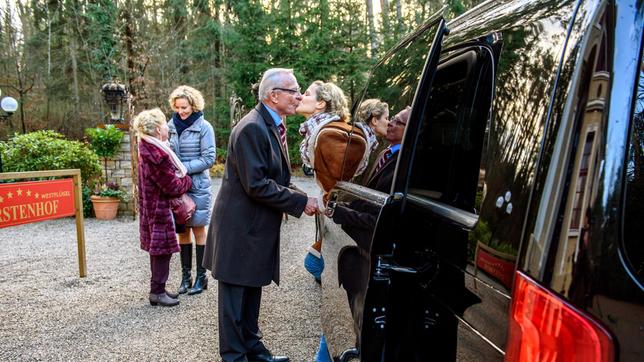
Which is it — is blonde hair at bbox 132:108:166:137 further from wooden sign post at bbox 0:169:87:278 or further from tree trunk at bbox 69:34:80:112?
tree trunk at bbox 69:34:80:112

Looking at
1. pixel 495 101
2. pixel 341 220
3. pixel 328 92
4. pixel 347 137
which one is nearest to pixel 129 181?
pixel 328 92

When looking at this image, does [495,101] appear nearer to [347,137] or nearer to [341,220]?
[341,220]

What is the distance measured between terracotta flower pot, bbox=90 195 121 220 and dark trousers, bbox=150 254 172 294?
5.04 metres

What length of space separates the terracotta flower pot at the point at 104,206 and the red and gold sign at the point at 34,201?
14.0 ft

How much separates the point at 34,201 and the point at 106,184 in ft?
16.6

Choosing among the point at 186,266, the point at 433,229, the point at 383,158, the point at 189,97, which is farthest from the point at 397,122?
the point at 186,266

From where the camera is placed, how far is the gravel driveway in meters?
3.42

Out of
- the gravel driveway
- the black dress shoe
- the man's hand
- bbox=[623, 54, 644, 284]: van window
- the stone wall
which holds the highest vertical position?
bbox=[623, 54, 644, 284]: van window

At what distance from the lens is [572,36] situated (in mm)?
967

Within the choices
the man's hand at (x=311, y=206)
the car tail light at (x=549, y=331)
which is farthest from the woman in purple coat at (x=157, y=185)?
the car tail light at (x=549, y=331)

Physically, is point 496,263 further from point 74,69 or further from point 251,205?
point 74,69

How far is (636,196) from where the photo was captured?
923 millimetres

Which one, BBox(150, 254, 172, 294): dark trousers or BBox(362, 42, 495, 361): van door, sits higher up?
BBox(362, 42, 495, 361): van door

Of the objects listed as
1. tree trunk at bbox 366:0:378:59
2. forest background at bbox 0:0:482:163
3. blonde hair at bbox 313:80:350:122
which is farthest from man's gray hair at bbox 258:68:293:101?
tree trunk at bbox 366:0:378:59
